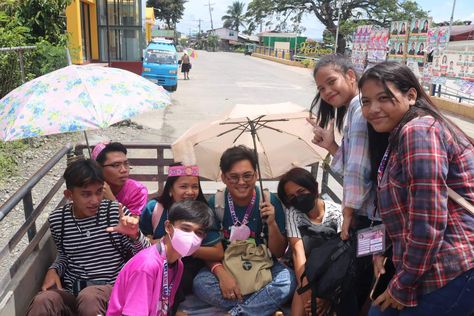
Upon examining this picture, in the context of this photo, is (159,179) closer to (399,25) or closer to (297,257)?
(297,257)

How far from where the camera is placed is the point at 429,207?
1.46 meters

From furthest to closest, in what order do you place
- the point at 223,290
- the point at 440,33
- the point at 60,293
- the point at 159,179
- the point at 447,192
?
the point at 440,33 < the point at 159,179 < the point at 223,290 < the point at 60,293 < the point at 447,192

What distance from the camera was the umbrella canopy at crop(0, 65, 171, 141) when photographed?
98.0 inches

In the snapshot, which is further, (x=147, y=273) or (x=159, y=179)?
(x=159, y=179)

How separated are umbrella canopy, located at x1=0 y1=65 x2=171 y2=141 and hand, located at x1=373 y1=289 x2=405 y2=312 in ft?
5.80

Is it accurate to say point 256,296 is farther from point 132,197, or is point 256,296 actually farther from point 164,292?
point 132,197

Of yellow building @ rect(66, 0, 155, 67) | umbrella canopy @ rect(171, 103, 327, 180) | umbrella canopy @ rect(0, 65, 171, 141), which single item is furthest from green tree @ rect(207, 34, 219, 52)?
umbrella canopy @ rect(0, 65, 171, 141)

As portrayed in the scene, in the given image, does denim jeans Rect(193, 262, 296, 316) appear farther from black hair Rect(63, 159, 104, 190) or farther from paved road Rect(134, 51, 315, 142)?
paved road Rect(134, 51, 315, 142)

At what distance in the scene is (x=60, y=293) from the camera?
2275mm

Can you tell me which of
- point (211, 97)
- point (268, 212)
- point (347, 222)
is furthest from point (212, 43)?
point (347, 222)

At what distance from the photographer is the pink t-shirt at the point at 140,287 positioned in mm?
1979

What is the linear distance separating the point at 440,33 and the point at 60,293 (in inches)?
604

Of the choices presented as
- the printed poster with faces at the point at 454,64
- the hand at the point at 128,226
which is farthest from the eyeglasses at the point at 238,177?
the printed poster with faces at the point at 454,64

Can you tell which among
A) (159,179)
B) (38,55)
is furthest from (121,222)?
(38,55)
